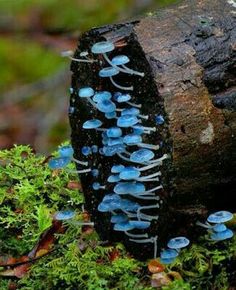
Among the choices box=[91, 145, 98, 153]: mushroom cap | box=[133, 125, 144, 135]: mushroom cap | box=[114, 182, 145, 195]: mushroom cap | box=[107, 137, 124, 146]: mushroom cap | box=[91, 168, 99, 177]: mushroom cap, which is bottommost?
box=[91, 168, 99, 177]: mushroom cap

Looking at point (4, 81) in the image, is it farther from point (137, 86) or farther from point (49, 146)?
point (137, 86)


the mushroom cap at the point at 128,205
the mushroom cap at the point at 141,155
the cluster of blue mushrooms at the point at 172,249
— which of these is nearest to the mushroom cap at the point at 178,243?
the cluster of blue mushrooms at the point at 172,249

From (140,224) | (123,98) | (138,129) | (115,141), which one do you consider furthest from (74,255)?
(123,98)

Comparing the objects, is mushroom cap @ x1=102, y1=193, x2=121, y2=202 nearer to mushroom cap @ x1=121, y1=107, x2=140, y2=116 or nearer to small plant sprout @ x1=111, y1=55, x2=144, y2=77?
mushroom cap @ x1=121, y1=107, x2=140, y2=116

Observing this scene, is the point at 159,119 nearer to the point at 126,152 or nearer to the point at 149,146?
the point at 149,146

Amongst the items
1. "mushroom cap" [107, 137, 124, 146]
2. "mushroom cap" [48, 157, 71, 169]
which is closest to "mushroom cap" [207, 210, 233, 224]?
"mushroom cap" [107, 137, 124, 146]

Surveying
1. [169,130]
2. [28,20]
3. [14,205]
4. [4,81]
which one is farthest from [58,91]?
[169,130]

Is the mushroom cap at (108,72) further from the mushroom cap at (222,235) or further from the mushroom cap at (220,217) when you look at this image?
the mushroom cap at (222,235)
